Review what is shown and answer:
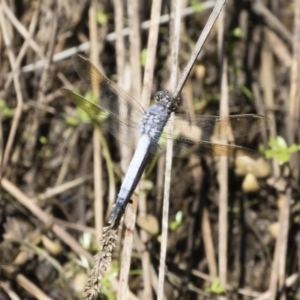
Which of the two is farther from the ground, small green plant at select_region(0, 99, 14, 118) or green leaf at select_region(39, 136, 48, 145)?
small green plant at select_region(0, 99, 14, 118)

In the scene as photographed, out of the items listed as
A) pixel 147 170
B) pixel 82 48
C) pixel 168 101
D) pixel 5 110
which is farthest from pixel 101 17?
pixel 168 101

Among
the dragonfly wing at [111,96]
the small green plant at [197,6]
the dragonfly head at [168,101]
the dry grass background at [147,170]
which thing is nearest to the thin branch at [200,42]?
the dragonfly head at [168,101]

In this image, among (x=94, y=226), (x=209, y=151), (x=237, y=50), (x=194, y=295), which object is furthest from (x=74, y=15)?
(x=194, y=295)

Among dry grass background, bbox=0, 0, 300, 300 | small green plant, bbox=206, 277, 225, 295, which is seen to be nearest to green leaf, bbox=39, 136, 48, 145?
dry grass background, bbox=0, 0, 300, 300

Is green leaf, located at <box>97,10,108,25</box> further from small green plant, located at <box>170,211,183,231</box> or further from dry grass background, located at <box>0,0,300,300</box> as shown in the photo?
small green plant, located at <box>170,211,183,231</box>

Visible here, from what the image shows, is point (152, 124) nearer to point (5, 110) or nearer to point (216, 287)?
point (216, 287)

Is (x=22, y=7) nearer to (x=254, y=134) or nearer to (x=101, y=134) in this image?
(x=101, y=134)
